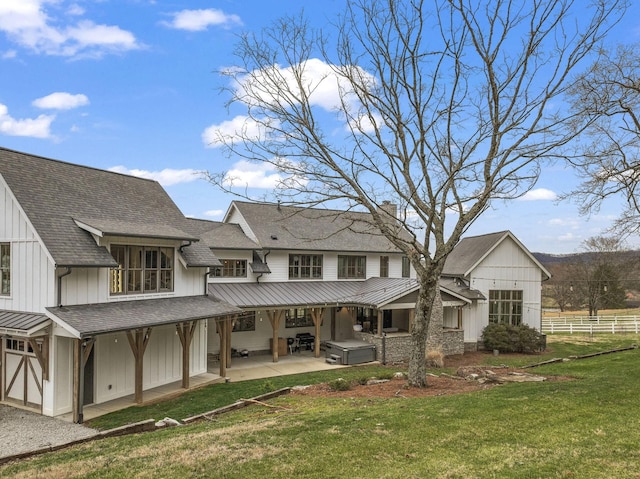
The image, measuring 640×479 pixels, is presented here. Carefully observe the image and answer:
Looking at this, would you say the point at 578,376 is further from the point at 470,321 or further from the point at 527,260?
the point at 527,260

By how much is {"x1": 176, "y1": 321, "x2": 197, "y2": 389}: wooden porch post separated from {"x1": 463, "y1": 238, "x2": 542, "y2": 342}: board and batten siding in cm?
1543

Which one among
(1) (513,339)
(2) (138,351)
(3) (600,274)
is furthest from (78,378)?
(3) (600,274)

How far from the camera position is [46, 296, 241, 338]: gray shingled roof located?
35.4 feet

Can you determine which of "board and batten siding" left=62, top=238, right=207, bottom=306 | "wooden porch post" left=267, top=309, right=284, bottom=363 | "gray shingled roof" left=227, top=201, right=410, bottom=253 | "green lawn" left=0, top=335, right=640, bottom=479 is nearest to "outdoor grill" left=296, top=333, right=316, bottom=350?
"wooden porch post" left=267, top=309, right=284, bottom=363

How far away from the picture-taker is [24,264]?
11.7m

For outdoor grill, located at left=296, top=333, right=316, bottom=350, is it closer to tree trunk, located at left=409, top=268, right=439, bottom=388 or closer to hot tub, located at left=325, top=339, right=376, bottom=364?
hot tub, located at left=325, top=339, right=376, bottom=364

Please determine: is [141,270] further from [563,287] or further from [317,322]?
[563,287]

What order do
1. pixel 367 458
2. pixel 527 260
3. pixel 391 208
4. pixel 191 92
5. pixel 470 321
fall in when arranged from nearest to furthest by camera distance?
pixel 367 458 → pixel 191 92 → pixel 470 321 → pixel 527 260 → pixel 391 208

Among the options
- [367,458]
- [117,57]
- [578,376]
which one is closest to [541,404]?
[367,458]

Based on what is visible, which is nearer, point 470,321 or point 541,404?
point 541,404

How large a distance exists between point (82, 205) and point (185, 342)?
5.34m

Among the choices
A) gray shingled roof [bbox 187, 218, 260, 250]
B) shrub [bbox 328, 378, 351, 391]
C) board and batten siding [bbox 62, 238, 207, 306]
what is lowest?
shrub [bbox 328, 378, 351, 391]

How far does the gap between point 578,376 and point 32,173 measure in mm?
17171

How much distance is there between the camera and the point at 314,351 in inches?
813
